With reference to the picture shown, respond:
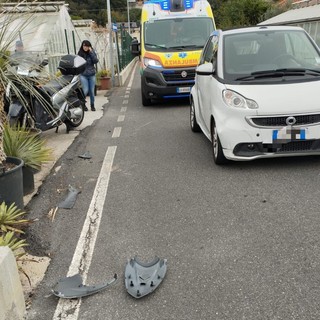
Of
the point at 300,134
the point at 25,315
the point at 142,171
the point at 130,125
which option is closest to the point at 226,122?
the point at 300,134

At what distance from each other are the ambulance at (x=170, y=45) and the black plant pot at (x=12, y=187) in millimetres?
6777

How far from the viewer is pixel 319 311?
2.70 meters

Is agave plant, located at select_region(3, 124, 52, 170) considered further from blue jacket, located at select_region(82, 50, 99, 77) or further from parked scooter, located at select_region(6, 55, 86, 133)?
blue jacket, located at select_region(82, 50, 99, 77)

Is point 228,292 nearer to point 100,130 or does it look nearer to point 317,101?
point 317,101

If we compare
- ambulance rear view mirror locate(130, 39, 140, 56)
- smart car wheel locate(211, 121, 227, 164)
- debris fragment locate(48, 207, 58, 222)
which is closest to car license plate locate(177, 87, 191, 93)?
ambulance rear view mirror locate(130, 39, 140, 56)

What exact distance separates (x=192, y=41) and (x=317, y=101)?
21.2ft

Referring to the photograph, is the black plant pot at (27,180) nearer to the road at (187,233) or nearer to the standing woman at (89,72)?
the road at (187,233)

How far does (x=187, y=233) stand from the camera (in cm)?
387

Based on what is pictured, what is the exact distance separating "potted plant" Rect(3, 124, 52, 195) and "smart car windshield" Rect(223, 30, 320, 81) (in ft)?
8.91

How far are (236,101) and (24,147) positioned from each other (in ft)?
8.90

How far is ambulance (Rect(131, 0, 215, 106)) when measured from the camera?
34.3 ft

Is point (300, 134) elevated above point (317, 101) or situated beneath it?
situated beneath

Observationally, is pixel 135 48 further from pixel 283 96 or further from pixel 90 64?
pixel 283 96

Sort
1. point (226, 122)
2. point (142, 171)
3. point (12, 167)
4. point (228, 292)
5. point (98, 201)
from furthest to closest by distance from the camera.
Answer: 1. point (142, 171)
2. point (226, 122)
3. point (98, 201)
4. point (12, 167)
5. point (228, 292)
